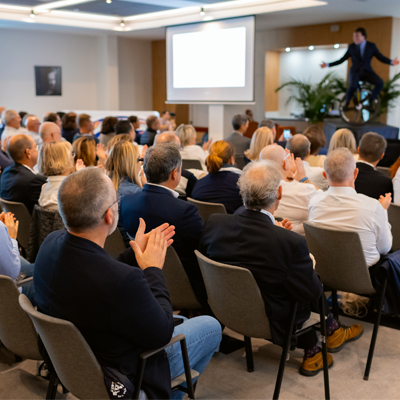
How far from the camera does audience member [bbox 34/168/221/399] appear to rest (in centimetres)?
158

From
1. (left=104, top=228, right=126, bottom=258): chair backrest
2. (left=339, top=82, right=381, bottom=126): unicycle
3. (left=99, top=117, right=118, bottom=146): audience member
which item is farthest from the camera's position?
(left=339, top=82, right=381, bottom=126): unicycle

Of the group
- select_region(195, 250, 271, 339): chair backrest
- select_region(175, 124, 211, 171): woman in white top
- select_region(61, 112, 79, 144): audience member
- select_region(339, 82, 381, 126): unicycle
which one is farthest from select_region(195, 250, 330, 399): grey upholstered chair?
select_region(339, 82, 381, 126): unicycle

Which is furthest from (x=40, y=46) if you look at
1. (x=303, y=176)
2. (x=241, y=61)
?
(x=303, y=176)

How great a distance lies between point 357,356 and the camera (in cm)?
286

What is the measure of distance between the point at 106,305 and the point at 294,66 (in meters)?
11.9

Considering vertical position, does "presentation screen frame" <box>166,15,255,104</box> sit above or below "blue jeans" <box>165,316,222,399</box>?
above

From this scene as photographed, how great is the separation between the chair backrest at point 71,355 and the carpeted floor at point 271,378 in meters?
0.89

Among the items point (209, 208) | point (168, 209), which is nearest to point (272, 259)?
point (168, 209)

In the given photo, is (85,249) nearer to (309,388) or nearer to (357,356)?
(309,388)

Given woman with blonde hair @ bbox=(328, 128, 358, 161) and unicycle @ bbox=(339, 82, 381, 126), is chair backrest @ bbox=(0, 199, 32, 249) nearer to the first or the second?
woman with blonde hair @ bbox=(328, 128, 358, 161)

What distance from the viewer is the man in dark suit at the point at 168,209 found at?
2.60 meters

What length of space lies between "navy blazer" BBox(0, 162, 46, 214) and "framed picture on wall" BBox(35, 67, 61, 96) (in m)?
10.4

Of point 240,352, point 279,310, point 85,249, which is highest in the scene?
point 85,249

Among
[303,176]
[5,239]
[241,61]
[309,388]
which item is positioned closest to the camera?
[5,239]
